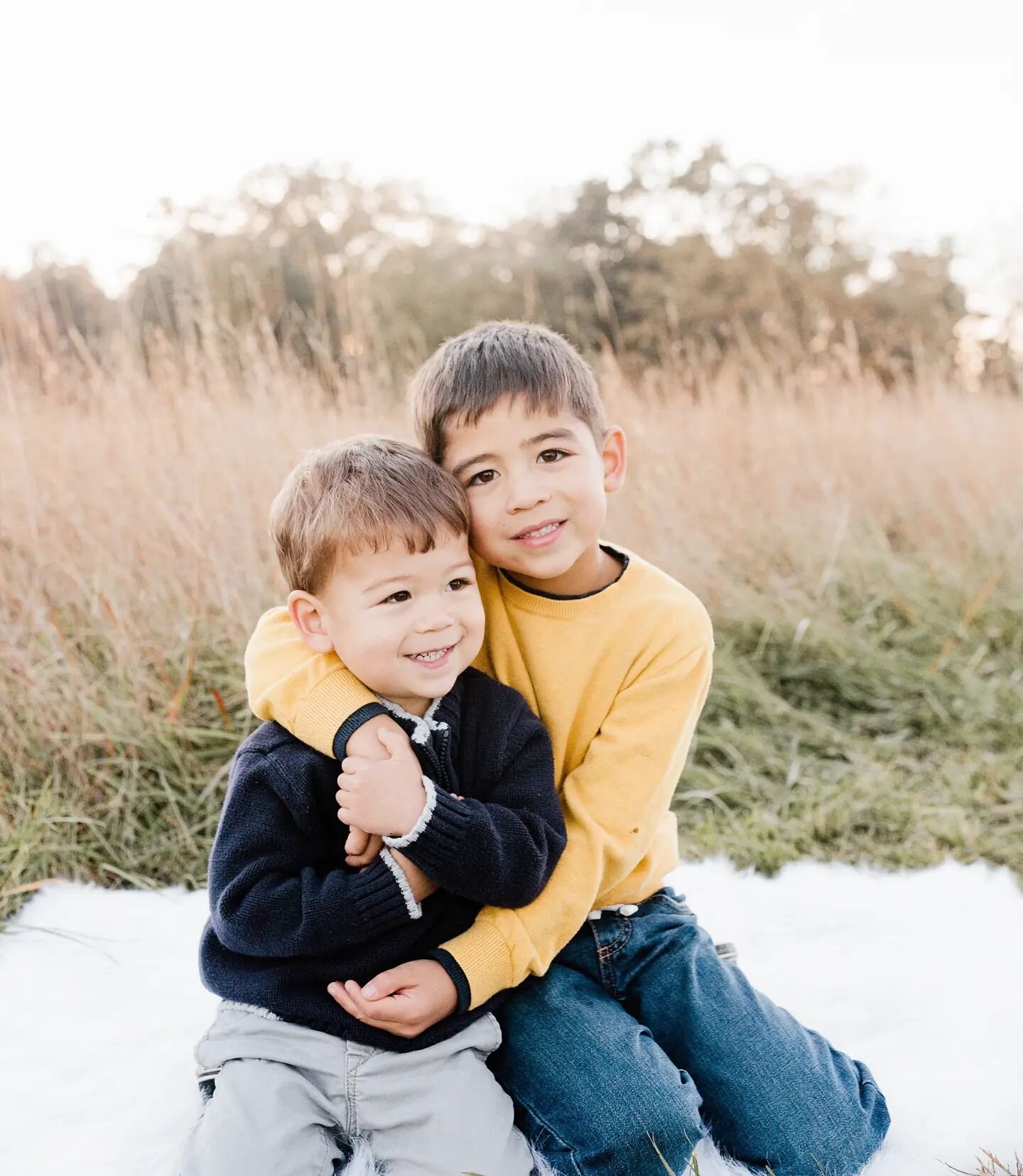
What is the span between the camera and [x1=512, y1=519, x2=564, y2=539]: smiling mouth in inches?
64.6

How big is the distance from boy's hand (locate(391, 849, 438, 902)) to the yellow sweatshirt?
9 centimetres

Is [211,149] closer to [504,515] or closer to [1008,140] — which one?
[504,515]

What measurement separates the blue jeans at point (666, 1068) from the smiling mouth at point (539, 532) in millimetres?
676

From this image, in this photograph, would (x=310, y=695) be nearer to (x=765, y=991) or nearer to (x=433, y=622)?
(x=433, y=622)

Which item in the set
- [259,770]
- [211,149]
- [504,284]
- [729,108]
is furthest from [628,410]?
[504,284]

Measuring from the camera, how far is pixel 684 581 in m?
3.94

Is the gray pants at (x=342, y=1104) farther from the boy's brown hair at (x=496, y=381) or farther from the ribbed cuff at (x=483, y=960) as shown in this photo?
the boy's brown hair at (x=496, y=381)

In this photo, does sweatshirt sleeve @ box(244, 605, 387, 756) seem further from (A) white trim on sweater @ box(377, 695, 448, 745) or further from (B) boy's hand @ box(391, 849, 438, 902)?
(B) boy's hand @ box(391, 849, 438, 902)

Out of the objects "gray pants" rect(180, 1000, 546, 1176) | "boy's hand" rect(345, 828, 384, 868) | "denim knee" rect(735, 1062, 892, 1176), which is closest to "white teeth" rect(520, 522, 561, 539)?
"boy's hand" rect(345, 828, 384, 868)

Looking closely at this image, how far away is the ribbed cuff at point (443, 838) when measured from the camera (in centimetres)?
142

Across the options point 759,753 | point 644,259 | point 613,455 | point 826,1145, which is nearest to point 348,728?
point 613,455

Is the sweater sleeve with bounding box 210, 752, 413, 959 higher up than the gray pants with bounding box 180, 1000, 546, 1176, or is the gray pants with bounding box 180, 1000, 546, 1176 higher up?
the sweater sleeve with bounding box 210, 752, 413, 959

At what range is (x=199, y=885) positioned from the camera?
2574 millimetres

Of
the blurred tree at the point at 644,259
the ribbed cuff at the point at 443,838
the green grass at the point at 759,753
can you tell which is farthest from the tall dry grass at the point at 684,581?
the blurred tree at the point at 644,259
